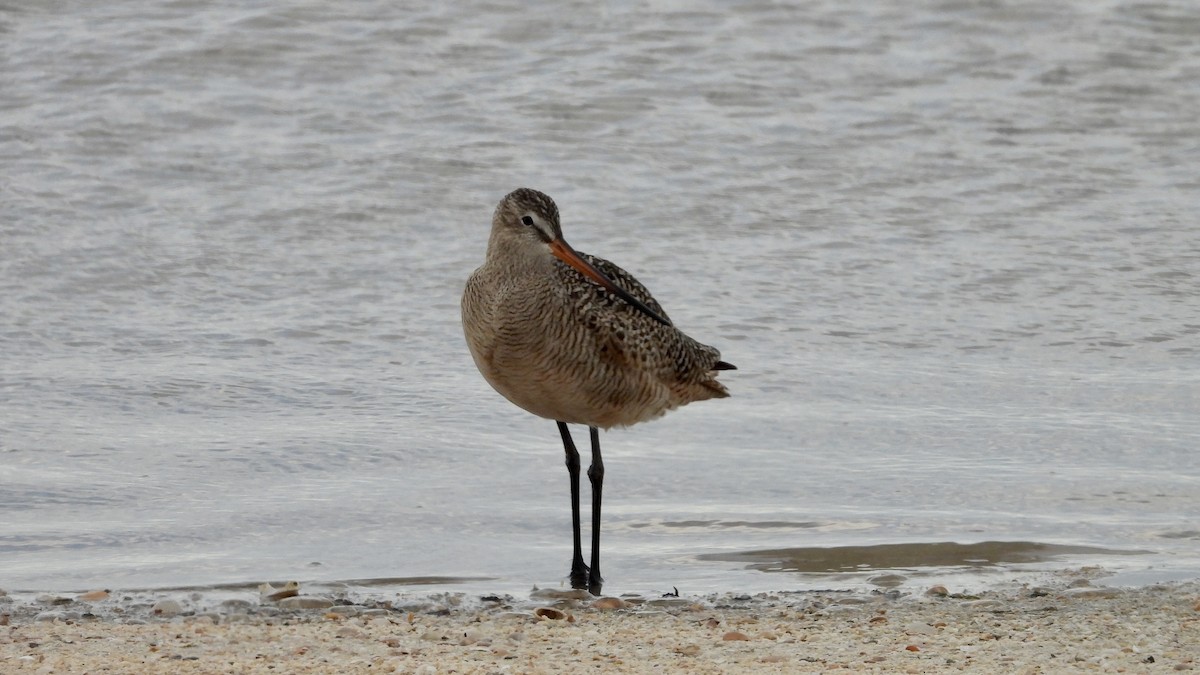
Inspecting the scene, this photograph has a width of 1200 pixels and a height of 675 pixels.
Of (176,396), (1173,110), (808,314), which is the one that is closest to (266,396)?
(176,396)

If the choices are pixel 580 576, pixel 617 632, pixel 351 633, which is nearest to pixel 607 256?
pixel 580 576

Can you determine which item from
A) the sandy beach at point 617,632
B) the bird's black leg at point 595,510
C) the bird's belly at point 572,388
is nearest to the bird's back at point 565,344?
the bird's belly at point 572,388

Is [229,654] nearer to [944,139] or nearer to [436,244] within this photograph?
[436,244]

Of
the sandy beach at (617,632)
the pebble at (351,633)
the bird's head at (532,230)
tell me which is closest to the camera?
the sandy beach at (617,632)

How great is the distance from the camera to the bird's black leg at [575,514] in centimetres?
523

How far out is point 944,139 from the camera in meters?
10.2

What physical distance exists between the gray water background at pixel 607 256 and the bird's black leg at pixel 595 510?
10 centimetres

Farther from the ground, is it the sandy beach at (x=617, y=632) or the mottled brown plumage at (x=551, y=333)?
the mottled brown plumage at (x=551, y=333)

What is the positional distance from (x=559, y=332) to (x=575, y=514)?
0.61 metres

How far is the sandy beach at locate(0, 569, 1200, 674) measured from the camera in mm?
4098

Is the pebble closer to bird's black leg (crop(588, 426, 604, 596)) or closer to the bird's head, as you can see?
bird's black leg (crop(588, 426, 604, 596))

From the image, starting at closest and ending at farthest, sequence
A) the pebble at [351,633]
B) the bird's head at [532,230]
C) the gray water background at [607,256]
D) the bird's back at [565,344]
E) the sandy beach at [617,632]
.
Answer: the sandy beach at [617,632]
the pebble at [351,633]
the bird's back at [565,344]
the bird's head at [532,230]
the gray water background at [607,256]

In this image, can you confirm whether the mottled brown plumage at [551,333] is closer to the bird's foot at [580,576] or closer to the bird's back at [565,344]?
the bird's back at [565,344]

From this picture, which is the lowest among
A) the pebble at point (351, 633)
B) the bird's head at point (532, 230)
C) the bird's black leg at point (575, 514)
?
the pebble at point (351, 633)
